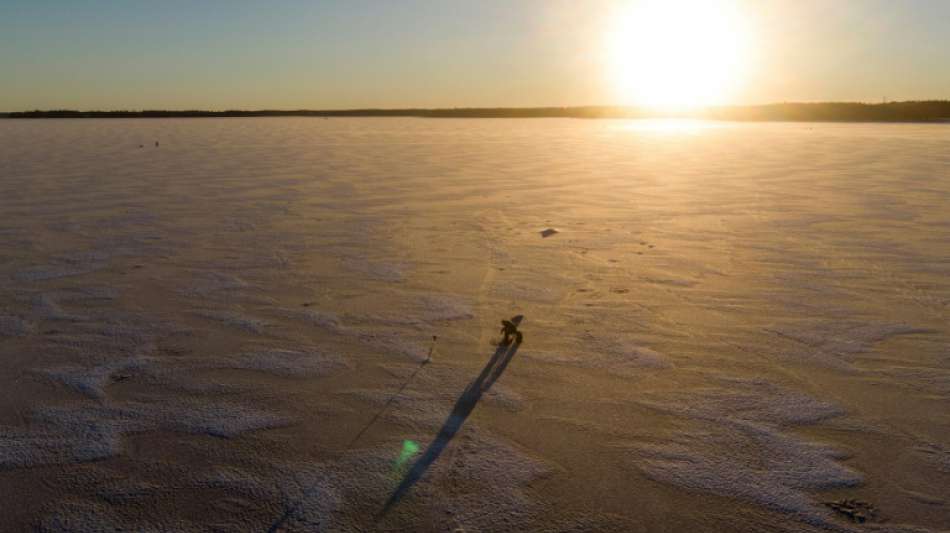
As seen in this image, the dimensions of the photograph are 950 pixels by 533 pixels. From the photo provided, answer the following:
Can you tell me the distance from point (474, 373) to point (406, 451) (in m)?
0.73

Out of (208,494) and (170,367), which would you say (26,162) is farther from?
(208,494)

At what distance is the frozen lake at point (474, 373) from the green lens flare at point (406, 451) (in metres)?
0.01

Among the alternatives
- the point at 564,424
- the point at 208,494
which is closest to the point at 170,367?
the point at 208,494

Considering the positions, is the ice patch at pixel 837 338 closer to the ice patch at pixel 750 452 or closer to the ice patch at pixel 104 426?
the ice patch at pixel 750 452

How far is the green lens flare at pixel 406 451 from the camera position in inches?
96.3

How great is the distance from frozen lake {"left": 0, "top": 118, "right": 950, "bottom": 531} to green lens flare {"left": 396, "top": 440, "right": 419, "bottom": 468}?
0.05 ft

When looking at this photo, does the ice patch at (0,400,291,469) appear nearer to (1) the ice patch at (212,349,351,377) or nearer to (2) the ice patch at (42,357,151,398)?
(2) the ice patch at (42,357,151,398)

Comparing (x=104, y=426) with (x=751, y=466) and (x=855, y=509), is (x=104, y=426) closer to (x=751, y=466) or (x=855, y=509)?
(x=751, y=466)

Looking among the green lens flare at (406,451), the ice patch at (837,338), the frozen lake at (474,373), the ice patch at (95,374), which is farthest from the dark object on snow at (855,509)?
the ice patch at (95,374)

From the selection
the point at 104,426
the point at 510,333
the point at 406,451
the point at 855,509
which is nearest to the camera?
the point at 855,509

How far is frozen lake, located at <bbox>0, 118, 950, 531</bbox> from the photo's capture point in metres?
2.24

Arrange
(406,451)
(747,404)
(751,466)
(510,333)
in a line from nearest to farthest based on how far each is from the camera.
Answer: (751,466) → (406,451) → (747,404) → (510,333)

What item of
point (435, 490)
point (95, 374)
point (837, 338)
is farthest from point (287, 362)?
point (837, 338)

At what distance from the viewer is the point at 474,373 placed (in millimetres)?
3184
